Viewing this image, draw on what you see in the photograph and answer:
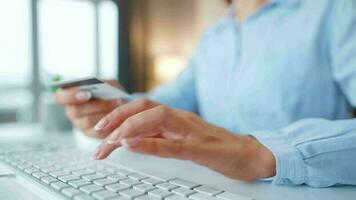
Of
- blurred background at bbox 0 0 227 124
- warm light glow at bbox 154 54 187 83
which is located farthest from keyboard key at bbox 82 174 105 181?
warm light glow at bbox 154 54 187 83

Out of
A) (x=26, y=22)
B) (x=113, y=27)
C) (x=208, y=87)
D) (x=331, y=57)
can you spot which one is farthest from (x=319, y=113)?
(x=26, y=22)

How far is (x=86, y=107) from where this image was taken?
75 centimetres

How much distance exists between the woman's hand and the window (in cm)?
259

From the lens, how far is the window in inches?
120

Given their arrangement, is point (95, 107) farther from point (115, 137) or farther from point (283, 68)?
point (283, 68)

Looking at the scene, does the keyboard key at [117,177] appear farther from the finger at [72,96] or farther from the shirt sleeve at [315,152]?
the finger at [72,96]

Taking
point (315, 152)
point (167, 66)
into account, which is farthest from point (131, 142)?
point (167, 66)

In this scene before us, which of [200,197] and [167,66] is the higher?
[167,66]

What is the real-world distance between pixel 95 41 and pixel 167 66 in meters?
0.85

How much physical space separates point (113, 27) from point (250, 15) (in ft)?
4.92

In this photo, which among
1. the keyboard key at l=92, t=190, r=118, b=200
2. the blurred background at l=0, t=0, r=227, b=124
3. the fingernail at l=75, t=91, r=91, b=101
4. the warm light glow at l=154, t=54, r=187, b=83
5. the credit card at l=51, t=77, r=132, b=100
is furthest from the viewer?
the warm light glow at l=154, t=54, r=187, b=83

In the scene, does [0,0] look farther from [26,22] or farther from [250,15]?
[250,15]

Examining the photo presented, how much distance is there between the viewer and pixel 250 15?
1.03 meters

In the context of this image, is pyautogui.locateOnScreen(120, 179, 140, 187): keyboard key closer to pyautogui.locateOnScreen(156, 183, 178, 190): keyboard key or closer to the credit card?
pyautogui.locateOnScreen(156, 183, 178, 190): keyboard key
